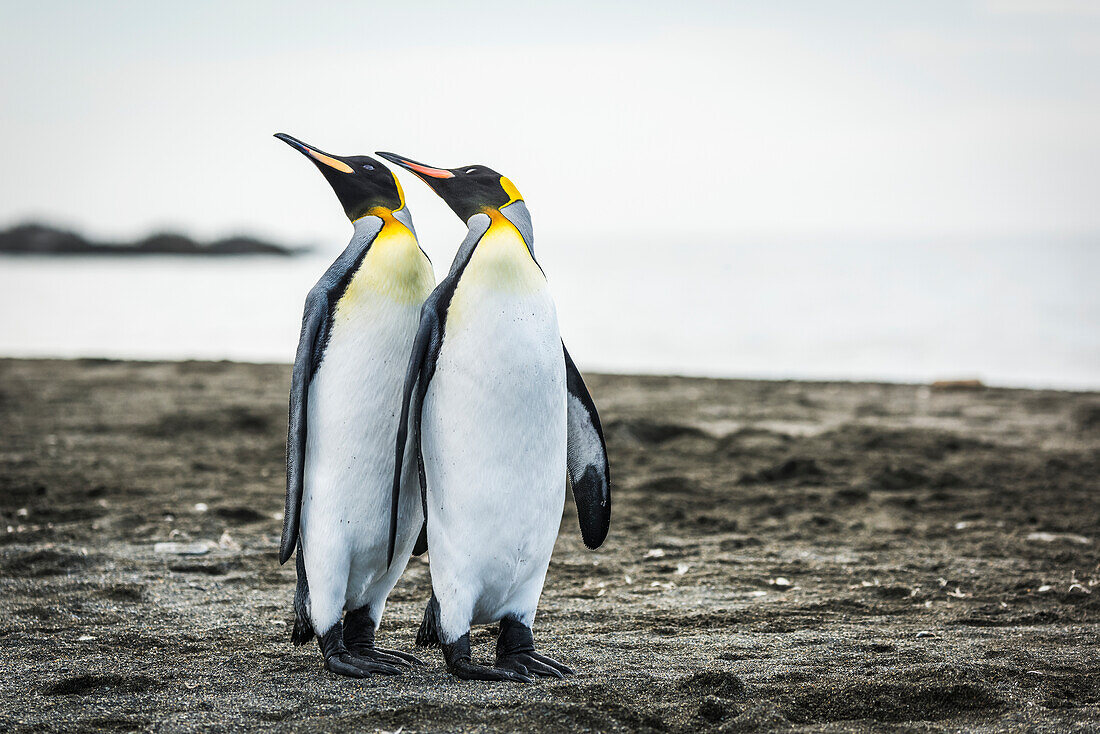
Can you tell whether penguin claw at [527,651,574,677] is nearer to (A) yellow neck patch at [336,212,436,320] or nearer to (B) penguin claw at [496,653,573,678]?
(B) penguin claw at [496,653,573,678]

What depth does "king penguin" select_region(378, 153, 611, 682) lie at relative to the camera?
314cm

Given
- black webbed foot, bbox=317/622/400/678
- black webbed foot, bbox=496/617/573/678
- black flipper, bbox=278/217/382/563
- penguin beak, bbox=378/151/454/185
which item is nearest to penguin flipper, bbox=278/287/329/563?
black flipper, bbox=278/217/382/563

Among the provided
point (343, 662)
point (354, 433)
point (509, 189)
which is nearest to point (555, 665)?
point (343, 662)

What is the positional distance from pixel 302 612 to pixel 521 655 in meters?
0.71

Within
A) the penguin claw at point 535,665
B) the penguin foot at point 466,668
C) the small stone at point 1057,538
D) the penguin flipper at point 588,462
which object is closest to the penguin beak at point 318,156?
the penguin flipper at point 588,462

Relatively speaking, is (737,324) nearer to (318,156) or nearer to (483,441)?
(318,156)

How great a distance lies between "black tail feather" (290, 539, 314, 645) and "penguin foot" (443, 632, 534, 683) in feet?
1.52

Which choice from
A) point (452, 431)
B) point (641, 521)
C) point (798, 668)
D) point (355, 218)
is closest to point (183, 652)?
point (452, 431)

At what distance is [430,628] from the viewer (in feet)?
10.8

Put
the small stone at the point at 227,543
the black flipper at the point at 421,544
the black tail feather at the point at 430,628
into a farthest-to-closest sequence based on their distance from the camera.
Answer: the small stone at the point at 227,543, the black flipper at the point at 421,544, the black tail feather at the point at 430,628

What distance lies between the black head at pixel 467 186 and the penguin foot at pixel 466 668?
1332 mm

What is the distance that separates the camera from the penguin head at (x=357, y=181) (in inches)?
134

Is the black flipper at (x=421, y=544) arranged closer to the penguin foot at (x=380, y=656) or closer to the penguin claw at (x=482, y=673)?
the penguin foot at (x=380, y=656)

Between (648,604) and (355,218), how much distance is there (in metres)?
1.86
